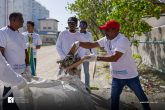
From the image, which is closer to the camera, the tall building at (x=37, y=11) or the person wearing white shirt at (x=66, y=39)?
the person wearing white shirt at (x=66, y=39)

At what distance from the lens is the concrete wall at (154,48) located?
37.0 feet

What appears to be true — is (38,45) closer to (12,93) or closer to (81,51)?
(81,51)

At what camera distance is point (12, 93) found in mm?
3896

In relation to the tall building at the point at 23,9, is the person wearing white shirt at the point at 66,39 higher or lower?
lower

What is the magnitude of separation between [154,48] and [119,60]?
732 centimetres

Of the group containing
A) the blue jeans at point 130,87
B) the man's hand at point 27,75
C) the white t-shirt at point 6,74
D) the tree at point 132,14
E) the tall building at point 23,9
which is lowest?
the blue jeans at point 130,87

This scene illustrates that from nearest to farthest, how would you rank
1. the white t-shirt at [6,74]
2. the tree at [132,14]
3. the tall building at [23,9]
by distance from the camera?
the white t-shirt at [6,74] → the tree at [132,14] → the tall building at [23,9]

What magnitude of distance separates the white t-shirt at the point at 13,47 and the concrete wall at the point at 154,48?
21.6 feet

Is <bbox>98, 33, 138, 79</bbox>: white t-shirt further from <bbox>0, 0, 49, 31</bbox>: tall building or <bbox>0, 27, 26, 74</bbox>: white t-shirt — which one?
<bbox>0, 0, 49, 31</bbox>: tall building

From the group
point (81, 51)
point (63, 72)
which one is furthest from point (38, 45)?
point (63, 72)

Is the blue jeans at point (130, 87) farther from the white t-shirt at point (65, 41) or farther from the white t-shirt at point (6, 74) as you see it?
the white t-shirt at point (6, 74)

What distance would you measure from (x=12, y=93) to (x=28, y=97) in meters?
0.18

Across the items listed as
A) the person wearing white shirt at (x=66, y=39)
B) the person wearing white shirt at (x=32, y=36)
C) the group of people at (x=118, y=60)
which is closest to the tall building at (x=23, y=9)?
the person wearing white shirt at (x=32, y=36)

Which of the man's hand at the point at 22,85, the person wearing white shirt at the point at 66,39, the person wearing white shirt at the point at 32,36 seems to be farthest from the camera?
the person wearing white shirt at the point at 32,36
